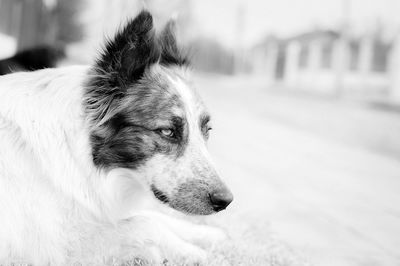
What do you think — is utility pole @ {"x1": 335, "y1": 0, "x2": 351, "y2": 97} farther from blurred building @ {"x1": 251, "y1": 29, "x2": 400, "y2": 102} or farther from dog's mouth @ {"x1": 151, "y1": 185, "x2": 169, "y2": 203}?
dog's mouth @ {"x1": 151, "y1": 185, "x2": 169, "y2": 203}

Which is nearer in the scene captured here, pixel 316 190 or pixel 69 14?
pixel 316 190

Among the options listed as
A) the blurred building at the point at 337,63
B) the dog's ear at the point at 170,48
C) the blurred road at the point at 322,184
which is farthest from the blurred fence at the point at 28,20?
→ the blurred building at the point at 337,63

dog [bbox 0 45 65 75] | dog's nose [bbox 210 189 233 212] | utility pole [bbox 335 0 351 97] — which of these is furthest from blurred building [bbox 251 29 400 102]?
dog's nose [bbox 210 189 233 212]

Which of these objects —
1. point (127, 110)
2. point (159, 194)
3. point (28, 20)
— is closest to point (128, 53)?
point (127, 110)

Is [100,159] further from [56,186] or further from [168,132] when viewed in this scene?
[168,132]

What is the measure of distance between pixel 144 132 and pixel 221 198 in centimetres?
65

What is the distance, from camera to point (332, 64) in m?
32.1

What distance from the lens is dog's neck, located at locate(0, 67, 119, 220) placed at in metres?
2.75

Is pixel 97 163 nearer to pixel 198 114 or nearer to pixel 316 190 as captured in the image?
pixel 198 114

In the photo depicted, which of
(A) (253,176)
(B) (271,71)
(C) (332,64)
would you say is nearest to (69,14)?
(B) (271,71)

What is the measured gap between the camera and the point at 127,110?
9.45 feet

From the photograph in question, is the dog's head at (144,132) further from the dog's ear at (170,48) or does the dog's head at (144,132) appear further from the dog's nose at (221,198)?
the dog's ear at (170,48)

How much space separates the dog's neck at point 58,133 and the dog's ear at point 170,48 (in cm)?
79

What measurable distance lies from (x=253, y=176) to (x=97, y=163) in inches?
143
